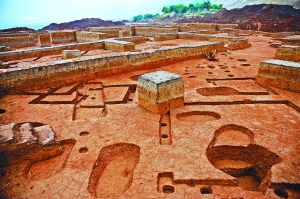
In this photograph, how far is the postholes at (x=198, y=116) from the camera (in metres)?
5.65

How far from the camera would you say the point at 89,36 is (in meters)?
18.3

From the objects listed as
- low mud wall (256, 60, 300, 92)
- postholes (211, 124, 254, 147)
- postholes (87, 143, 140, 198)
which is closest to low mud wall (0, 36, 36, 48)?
postholes (87, 143, 140, 198)

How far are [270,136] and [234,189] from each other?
1858 mm

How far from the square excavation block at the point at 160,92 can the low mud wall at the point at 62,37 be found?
50.3ft

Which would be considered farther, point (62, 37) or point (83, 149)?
→ point (62, 37)

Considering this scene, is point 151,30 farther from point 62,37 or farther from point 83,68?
point 83,68

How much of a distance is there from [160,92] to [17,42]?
16.9m

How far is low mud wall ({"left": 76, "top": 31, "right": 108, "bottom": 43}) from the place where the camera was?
17.1 metres

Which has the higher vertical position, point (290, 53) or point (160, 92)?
point (290, 53)

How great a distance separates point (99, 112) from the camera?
20.5ft

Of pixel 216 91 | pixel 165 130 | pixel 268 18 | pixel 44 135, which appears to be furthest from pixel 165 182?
pixel 268 18

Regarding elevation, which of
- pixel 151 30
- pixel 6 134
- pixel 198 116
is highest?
pixel 151 30

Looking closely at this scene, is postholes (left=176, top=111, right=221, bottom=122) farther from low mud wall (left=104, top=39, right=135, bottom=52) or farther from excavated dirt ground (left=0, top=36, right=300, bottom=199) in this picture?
low mud wall (left=104, top=39, right=135, bottom=52)

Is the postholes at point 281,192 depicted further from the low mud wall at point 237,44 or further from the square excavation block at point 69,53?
the low mud wall at point 237,44
